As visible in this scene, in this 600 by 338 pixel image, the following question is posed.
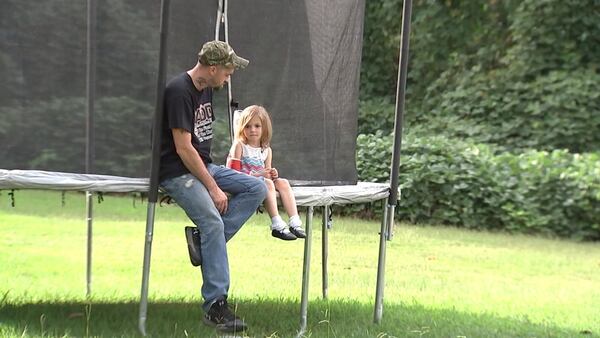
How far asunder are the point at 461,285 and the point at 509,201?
4009 mm

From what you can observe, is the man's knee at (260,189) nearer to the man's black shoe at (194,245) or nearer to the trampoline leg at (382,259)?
the man's black shoe at (194,245)

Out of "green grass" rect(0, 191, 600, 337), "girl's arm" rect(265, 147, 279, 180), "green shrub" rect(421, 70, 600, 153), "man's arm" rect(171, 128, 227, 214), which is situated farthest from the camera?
"green shrub" rect(421, 70, 600, 153)

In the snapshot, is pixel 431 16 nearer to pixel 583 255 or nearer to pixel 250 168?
pixel 583 255

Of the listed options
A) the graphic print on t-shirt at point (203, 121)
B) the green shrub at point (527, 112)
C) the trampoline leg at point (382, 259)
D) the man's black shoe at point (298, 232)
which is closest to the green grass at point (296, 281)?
the trampoline leg at point (382, 259)

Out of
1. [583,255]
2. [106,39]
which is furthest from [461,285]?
[106,39]

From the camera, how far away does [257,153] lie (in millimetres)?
4828

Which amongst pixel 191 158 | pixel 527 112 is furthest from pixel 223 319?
pixel 527 112

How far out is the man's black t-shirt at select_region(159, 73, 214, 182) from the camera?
4215 millimetres

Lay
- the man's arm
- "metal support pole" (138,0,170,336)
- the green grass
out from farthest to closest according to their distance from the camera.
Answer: the green grass < the man's arm < "metal support pole" (138,0,170,336)

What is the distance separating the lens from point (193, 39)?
15.6 ft

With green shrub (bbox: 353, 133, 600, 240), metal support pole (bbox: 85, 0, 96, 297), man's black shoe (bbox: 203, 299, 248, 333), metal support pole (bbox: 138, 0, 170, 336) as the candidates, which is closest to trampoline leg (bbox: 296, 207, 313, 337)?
man's black shoe (bbox: 203, 299, 248, 333)

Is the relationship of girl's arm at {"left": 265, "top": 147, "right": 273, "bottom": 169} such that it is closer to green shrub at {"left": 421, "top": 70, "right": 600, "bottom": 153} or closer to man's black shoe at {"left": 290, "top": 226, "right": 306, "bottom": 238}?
man's black shoe at {"left": 290, "top": 226, "right": 306, "bottom": 238}

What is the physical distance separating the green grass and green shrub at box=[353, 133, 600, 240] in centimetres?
41

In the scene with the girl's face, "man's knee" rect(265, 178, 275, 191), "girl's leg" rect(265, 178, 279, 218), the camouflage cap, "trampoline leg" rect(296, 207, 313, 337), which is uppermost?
the camouflage cap
